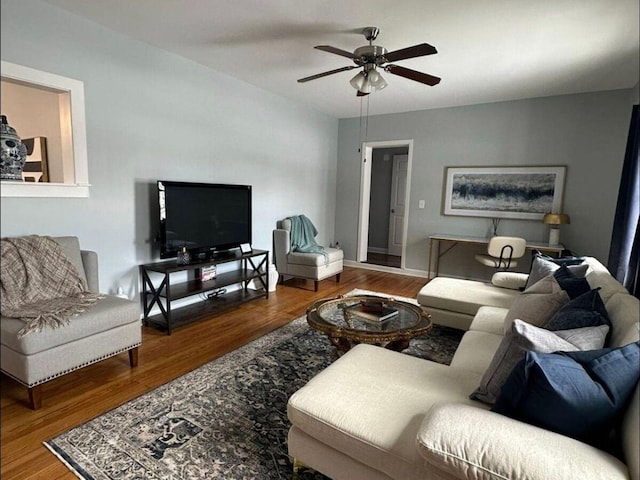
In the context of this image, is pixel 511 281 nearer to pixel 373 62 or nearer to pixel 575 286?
pixel 575 286

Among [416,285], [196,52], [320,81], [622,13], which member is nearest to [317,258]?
[416,285]

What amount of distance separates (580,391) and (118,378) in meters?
2.29

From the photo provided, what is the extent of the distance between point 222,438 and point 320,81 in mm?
3396

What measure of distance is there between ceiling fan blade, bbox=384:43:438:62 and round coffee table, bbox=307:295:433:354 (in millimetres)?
1711

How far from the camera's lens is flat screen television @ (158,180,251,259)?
117 inches

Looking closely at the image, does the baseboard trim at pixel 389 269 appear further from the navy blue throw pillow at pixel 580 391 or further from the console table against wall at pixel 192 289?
the navy blue throw pillow at pixel 580 391

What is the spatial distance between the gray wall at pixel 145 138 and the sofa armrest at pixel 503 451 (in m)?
1.10

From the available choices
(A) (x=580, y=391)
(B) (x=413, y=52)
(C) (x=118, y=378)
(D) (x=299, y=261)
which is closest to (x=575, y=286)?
(A) (x=580, y=391)

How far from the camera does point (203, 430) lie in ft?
5.65

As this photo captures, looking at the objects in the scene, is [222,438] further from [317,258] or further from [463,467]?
[317,258]

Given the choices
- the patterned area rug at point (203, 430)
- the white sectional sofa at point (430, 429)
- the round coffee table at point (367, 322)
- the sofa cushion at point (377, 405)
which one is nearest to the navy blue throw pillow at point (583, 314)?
the white sectional sofa at point (430, 429)

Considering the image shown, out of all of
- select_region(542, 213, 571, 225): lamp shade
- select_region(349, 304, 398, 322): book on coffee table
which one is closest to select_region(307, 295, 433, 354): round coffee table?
select_region(349, 304, 398, 322): book on coffee table

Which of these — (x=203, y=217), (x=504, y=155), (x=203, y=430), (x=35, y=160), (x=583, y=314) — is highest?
(x=504, y=155)

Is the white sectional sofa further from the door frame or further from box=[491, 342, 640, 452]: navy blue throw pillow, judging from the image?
the door frame
